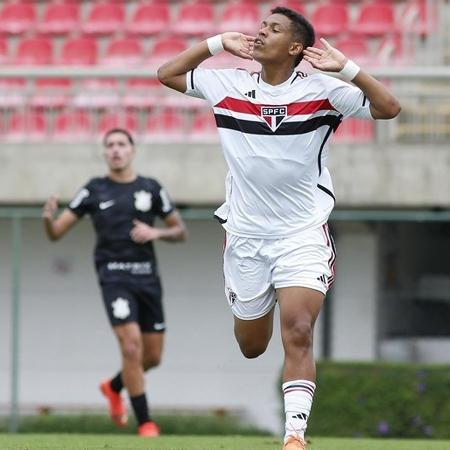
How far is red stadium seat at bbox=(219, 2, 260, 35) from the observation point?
17.4 meters

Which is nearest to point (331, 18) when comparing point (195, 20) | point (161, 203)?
point (195, 20)

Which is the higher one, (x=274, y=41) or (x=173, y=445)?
(x=274, y=41)

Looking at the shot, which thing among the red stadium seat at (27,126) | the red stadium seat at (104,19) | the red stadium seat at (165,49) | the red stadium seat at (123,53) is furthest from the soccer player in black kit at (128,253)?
the red stadium seat at (104,19)

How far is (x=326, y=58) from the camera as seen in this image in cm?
709

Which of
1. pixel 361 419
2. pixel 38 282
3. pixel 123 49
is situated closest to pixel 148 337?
pixel 361 419

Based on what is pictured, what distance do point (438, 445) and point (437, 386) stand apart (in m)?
4.02

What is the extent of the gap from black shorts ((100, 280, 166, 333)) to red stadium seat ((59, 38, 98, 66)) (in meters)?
6.87

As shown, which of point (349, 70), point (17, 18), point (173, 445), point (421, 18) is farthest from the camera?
point (17, 18)

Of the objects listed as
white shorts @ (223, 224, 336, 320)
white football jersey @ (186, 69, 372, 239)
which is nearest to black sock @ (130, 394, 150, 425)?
white shorts @ (223, 224, 336, 320)

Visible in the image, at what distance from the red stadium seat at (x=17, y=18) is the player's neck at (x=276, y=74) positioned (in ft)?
36.2

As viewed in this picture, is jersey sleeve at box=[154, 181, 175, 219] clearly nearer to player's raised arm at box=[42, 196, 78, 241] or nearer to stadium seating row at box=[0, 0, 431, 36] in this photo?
player's raised arm at box=[42, 196, 78, 241]

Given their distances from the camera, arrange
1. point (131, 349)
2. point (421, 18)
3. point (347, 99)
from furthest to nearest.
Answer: point (421, 18)
point (131, 349)
point (347, 99)

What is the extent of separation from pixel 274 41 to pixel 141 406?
4.31 metres

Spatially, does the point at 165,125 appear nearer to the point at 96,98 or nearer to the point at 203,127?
the point at 203,127
